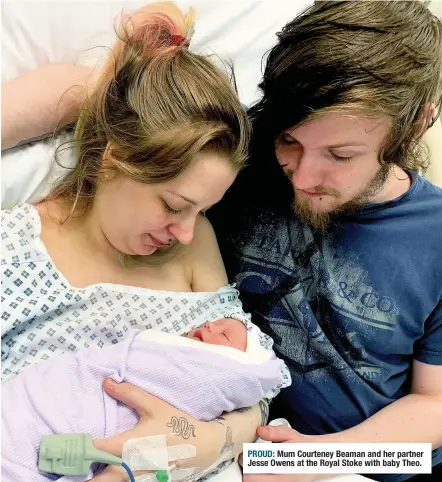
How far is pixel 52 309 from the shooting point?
3.04 ft

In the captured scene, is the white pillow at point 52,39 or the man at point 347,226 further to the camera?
the white pillow at point 52,39

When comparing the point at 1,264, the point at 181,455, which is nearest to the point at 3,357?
the point at 1,264

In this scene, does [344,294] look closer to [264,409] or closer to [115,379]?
[264,409]

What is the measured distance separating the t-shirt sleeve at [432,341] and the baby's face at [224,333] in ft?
1.09

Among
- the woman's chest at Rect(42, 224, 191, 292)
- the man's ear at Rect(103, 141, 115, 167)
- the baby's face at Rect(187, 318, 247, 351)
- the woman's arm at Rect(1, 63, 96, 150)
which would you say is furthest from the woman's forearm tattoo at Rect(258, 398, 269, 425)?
the woman's arm at Rect(1, 63, 96, 150)

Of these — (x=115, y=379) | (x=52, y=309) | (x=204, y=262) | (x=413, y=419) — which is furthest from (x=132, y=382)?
(x=413, y=419)

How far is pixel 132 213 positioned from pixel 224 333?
25 centimetres

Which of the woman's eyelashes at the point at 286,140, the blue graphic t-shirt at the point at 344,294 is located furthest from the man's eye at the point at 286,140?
the blue graphic t-shirt at the point at 344,294

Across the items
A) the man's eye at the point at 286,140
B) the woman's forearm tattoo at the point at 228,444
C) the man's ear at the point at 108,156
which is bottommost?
the woman's forearm tattoo at the point at 228,444

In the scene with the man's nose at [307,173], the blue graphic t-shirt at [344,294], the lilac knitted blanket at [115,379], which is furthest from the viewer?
the blue graphic t-shirt at [344,294]

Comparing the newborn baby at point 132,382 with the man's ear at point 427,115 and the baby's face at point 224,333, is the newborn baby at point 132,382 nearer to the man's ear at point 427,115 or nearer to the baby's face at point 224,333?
the baby's face at point 224,333

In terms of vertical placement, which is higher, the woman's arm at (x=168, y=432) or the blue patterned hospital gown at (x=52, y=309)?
the blue patterned hospital gown at (x=52, y=309)

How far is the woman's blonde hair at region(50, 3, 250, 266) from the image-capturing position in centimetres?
86

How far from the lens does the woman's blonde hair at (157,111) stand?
864mm
